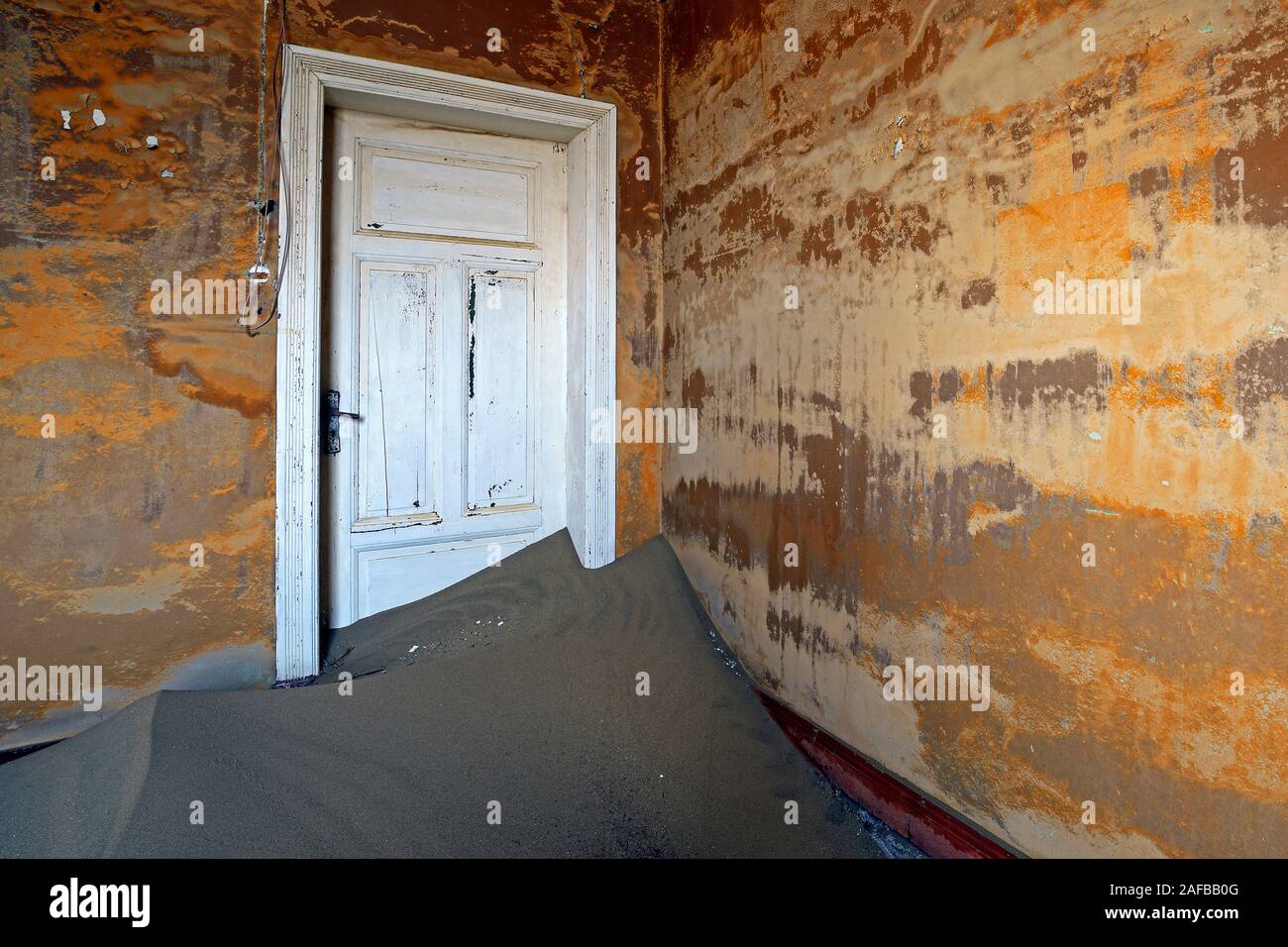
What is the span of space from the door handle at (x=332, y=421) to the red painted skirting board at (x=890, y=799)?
81.8 inches

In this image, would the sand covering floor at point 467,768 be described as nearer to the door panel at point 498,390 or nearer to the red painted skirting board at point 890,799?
the red painted skirting board at point 890,799

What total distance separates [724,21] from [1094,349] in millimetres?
2170

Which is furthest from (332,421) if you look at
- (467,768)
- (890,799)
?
(890,799)

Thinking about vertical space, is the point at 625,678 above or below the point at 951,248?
below

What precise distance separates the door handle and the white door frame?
0.12 metres

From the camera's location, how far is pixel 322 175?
293 centimetres

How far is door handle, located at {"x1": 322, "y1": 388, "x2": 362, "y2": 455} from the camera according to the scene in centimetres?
302

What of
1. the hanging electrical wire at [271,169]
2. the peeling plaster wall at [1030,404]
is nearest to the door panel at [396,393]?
the hanging electrical wire at [271,169]

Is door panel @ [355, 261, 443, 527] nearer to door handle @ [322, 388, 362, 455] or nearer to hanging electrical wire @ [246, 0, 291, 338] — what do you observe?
door handle @ [322, 388, 362, 455]

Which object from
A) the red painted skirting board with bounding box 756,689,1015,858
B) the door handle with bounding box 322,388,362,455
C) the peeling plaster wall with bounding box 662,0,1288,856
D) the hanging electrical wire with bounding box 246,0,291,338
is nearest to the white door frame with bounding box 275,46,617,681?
the hanging electrical wire with bounding box 246,0,291,338
